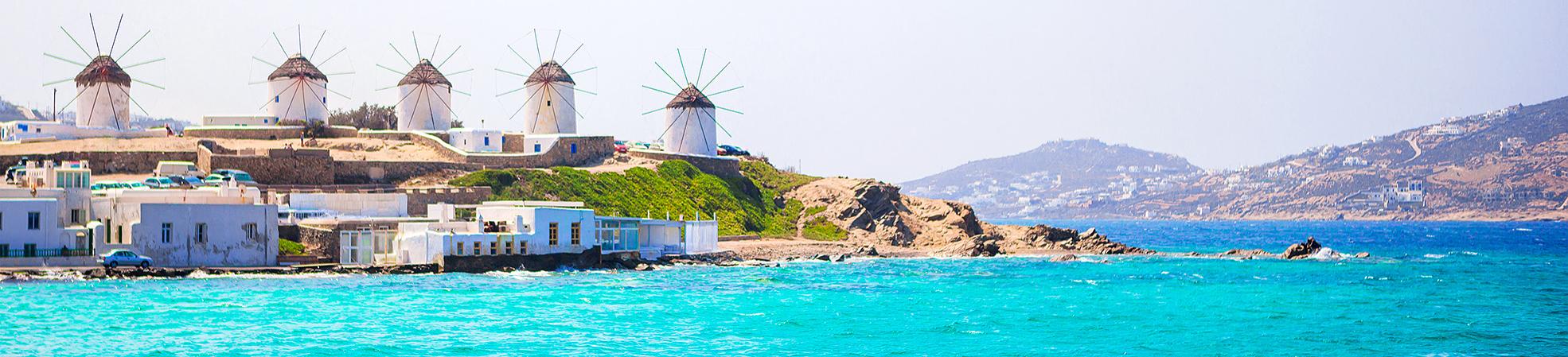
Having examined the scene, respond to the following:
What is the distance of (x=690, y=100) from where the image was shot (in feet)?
238

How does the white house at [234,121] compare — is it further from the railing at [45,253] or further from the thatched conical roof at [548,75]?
the railing at [45,253]

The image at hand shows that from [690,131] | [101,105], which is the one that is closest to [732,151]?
[690,131]

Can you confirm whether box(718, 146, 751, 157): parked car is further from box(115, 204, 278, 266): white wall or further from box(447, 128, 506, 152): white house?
box(115, 204, 278, 266): white wall

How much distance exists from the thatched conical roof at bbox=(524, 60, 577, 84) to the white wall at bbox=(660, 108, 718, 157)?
496cm

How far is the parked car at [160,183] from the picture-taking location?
48.6m

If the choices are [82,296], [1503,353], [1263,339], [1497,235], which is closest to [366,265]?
[82,296]

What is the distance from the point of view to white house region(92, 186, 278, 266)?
4106 cm

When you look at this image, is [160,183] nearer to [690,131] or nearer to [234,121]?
[234,121]

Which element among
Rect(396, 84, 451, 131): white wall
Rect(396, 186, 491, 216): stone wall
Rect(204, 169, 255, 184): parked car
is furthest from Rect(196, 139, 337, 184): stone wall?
Rect(396, 84, 451, 131): white wall

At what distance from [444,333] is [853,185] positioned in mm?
41341

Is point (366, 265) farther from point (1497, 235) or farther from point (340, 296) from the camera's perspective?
point (1497, 235)

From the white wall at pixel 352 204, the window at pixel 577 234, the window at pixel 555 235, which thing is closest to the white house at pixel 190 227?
the white wall at pixel 352 204

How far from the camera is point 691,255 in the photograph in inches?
2158

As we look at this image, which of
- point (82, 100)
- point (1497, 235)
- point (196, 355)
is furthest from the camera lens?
point (1497, 235)
